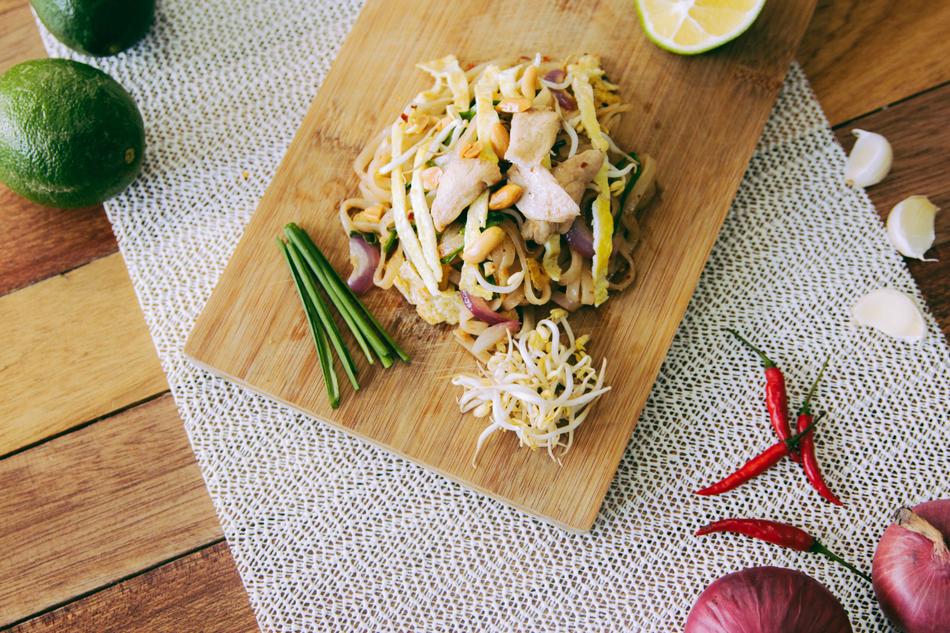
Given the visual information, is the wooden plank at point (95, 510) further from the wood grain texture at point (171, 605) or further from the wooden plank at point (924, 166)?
the wooden plank at point (924, 166)

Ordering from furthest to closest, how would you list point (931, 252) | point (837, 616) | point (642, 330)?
point (931, 252) → point (642, 330) → point (837, 616)

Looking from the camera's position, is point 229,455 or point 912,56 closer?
point 229,455

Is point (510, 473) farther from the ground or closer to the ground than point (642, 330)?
closer to the ground

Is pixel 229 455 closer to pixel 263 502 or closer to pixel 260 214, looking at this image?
pixel 263 502

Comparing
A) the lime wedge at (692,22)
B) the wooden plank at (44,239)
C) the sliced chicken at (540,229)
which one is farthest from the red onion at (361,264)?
the lime wedge at (692,22)

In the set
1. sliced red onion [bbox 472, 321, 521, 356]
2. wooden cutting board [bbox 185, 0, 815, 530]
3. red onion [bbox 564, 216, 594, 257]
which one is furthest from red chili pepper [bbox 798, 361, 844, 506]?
sliced red onion [bbox 472, 321, 521, 356]

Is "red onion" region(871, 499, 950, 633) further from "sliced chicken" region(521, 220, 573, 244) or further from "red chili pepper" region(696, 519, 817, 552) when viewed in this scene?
"sliced chicken" region(521, 220, 573, 244)

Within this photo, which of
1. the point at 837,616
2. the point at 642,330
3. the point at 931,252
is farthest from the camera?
the point at 931,252

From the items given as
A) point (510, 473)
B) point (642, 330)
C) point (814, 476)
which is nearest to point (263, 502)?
point (510, 473)
